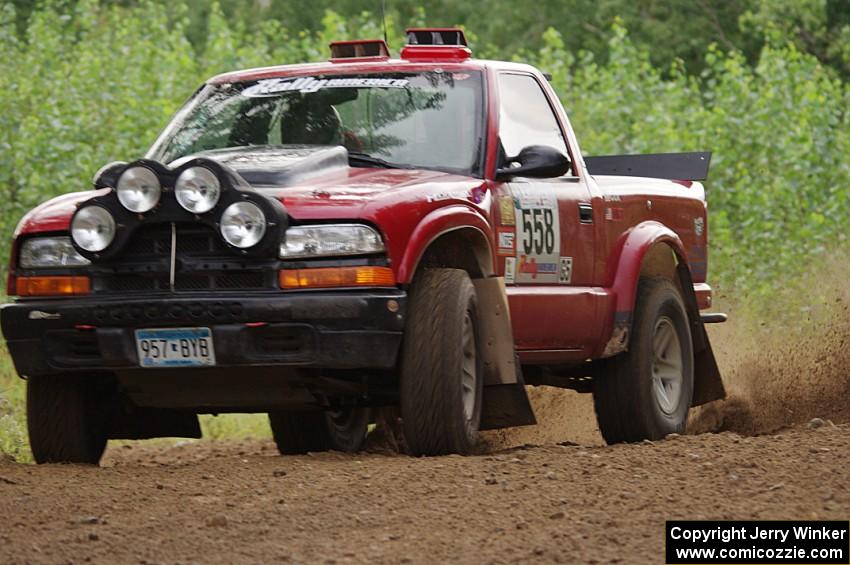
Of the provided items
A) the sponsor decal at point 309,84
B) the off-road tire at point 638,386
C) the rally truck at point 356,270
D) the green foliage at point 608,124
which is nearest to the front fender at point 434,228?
the rally truck at point 356,270

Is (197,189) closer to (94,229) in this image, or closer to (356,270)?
(94,229)

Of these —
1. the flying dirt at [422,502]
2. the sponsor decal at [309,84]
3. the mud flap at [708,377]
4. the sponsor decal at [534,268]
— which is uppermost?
the sponsor decal at [309,84]

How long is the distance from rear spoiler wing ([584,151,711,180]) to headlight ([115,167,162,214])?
12.7ft

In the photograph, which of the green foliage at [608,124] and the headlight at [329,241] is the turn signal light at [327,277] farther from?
the green foliage at [608,124]

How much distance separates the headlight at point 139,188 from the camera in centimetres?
609

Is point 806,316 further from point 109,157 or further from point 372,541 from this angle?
point 372,541

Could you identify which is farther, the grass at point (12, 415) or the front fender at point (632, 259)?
the grass at point (12, 415)

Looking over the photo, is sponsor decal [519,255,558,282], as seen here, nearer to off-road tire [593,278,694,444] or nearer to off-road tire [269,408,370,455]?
off-road tire [593,278,694,444]

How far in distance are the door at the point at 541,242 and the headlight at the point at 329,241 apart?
1.16 m

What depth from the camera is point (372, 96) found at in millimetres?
7281

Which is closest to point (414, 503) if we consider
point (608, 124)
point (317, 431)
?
point (317, 431)

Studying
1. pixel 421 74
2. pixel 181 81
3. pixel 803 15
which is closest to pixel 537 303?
pixel 421 74

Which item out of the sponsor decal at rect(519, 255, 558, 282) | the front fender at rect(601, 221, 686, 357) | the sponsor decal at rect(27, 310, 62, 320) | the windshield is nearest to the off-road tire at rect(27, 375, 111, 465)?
the sponsor decal at rect(27, 310, 62, 320)

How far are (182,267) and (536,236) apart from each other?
75.1 inches
